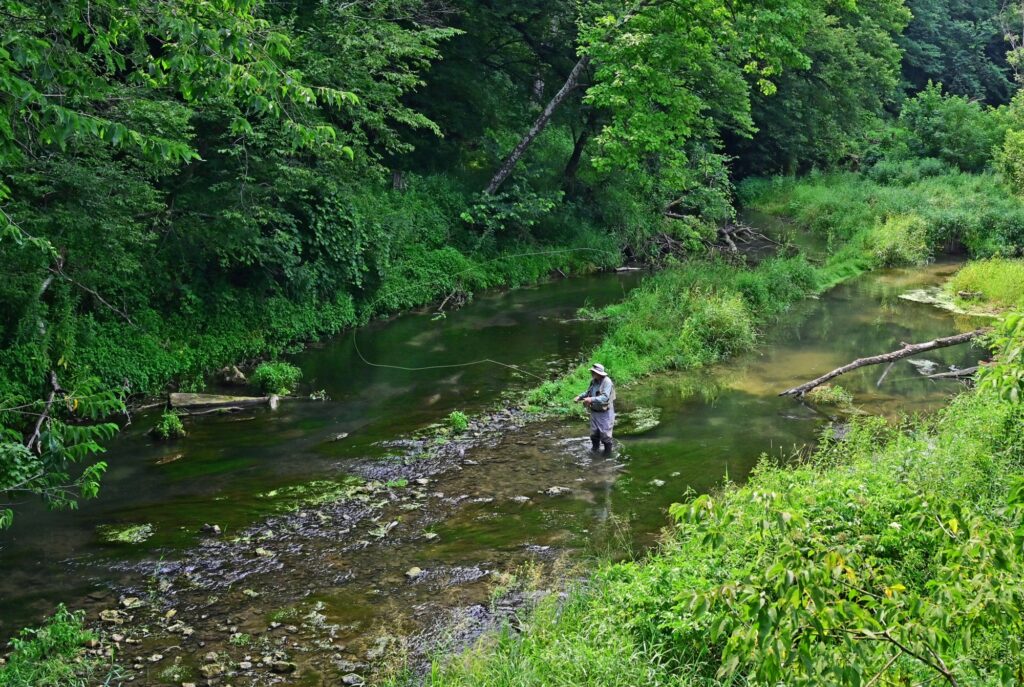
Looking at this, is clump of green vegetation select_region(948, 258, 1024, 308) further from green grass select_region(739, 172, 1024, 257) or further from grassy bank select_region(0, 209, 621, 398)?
grassy bank select_region(0, 209, 621, 398)

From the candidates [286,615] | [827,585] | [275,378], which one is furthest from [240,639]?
[275,378]

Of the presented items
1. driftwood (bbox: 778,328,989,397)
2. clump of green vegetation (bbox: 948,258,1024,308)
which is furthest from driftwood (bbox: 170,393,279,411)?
clump of green vegetation (bbox: 948,258,1024,308)

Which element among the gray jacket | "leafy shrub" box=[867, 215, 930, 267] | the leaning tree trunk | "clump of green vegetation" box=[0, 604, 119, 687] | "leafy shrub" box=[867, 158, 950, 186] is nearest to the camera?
"clump of green vegetation" box=[0, 604, 119, 687]

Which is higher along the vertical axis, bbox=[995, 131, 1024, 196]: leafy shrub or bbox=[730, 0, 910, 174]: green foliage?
bbox=[730, 0, 910, 174]: green foliage

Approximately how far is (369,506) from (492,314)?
11.3 meters

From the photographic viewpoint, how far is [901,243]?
90.5ft

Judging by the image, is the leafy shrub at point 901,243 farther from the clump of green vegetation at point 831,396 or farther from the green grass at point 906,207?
the clump of green vegetation at point 831,396

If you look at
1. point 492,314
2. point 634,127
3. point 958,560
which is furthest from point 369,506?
point 634,127

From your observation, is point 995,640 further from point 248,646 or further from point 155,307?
point 155,307

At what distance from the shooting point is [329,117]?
20.2 m

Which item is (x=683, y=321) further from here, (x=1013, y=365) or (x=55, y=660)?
(x=1013, y=365)

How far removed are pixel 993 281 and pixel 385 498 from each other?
60.9ft

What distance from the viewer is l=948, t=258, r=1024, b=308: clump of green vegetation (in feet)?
70.5

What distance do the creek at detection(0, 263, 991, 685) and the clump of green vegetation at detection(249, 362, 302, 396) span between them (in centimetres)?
34
